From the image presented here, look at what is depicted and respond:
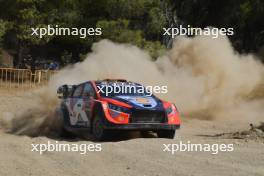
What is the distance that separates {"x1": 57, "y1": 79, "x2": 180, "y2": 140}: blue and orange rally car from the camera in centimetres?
1347

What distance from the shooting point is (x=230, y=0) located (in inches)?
1501

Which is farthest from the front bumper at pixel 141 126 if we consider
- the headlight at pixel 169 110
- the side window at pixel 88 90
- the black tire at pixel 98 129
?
the side window at pixel 88 90

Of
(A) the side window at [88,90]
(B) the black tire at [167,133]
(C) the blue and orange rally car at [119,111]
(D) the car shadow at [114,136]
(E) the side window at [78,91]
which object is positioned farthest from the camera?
(E) the side window at [78,91]

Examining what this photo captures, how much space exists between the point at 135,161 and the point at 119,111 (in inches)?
127

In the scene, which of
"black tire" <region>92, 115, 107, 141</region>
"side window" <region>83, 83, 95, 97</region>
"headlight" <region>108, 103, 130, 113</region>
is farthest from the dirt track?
"side window" <region>83, 83, 95, 97</region>

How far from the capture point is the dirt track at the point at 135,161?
9.48m

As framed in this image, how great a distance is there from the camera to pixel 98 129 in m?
13.8

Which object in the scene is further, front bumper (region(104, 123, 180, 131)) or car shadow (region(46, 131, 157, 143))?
car shadow (region(46, 131, 157, 143))

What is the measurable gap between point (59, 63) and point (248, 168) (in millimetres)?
29048

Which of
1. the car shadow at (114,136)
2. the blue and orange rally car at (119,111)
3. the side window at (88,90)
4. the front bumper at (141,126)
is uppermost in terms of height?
the side window at (88,90)

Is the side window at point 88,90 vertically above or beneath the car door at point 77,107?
above

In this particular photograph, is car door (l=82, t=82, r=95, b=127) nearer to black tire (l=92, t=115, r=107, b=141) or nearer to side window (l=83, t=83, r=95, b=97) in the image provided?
side window (l=83, t=83, r=95, b=97)

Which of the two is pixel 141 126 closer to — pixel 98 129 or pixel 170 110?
pixel 170 110

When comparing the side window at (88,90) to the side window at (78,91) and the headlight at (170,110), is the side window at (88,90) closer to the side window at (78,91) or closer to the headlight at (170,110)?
the side window at (78,91)
